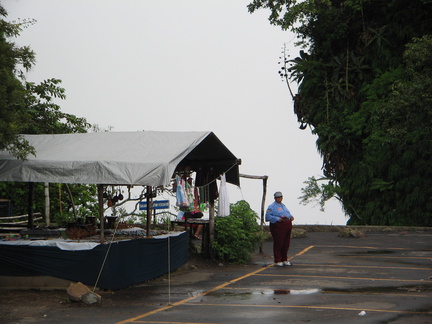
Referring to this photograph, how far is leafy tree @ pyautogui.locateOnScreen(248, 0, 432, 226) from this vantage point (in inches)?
1222

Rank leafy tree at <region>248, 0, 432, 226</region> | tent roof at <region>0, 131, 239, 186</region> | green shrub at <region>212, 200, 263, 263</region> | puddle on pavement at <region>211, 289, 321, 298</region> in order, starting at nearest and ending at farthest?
puddle on pavement at <region>211, 289, 321, 298</region> < tent roof at <region>0, 131, 239, 186</region> < green shrub at <region>212, 200, 263, 263</region> < leafy tree at <region>248, 0, 432, 226</region>

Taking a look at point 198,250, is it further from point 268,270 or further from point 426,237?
point 426,237

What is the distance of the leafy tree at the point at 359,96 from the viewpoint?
31047 millimetres

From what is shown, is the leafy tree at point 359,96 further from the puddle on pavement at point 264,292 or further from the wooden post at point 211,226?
the puddle on pavement at point 264,292

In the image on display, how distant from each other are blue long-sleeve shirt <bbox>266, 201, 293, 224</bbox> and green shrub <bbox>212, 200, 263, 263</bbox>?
102 cm

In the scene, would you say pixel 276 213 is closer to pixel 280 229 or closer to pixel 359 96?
pixel 280 229

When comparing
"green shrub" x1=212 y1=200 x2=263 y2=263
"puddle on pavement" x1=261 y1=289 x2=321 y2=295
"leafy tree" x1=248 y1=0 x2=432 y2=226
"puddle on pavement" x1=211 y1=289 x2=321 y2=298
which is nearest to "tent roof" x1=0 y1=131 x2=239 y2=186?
"puddle on pavement" x1=211 y1=289 x2=321 y2=298

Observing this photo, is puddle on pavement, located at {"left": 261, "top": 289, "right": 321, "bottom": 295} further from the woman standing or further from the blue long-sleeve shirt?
the blue long-sleeve shirt

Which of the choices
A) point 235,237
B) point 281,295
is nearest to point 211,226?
point 235,237

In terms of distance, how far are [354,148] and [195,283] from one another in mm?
18929

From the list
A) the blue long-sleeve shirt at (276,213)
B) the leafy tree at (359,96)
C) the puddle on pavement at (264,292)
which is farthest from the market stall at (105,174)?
the leafy tree at (359,96)

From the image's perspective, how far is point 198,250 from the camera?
20500 mm

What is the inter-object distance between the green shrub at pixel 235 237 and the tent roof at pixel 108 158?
8.32ft

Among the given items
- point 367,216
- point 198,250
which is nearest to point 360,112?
point 367,216
